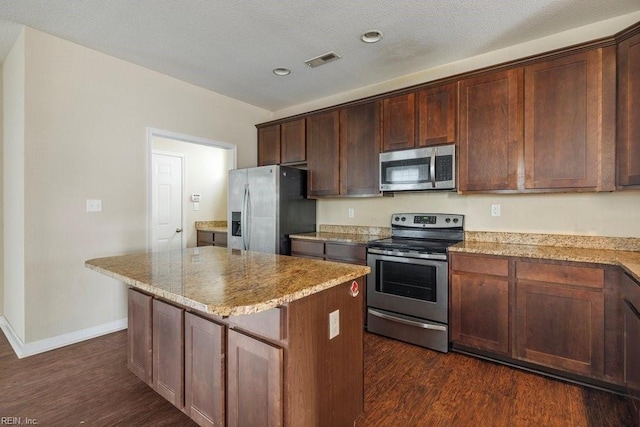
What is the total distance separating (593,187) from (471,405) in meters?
1.75

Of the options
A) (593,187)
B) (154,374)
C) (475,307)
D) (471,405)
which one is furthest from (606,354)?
(154,374)

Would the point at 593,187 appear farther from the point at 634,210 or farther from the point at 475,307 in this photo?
the point at 475,307

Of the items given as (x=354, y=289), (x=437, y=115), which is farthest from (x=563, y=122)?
(x=354, y=289)

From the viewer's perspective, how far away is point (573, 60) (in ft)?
7.59

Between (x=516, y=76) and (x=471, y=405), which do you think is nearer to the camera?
(x=471, y=405)

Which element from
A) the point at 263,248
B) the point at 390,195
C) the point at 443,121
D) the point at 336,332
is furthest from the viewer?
the point at 263,248

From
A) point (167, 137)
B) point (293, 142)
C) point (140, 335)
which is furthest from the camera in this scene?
point (293, 142)

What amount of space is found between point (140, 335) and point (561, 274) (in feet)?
9.22

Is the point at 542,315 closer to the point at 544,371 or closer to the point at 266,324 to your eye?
the point at 544,371

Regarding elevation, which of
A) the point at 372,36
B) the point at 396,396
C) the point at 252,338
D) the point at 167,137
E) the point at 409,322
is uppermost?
the point at 372,36

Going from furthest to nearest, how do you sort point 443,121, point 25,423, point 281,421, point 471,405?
point 443,121, point 471,405, point 25,423, point 281,421

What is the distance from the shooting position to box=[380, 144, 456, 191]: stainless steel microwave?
9.30 ft

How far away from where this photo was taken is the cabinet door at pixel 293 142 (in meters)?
3.97

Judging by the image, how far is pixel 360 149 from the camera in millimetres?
3451
